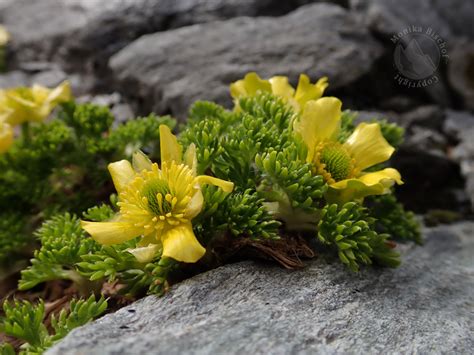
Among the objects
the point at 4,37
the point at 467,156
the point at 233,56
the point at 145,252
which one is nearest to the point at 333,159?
the point at 145,252

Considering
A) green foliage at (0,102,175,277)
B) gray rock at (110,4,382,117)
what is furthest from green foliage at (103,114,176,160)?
gray rock at (110,4,382,117)

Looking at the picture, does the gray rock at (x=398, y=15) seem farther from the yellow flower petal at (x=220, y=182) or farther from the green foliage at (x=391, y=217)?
the yellow flower petal at (x=220, y=182)

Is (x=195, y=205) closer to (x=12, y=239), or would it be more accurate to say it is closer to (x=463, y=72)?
(x=12, y=239)

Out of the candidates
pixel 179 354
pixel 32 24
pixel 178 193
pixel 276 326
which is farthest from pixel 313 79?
pixel 32 24

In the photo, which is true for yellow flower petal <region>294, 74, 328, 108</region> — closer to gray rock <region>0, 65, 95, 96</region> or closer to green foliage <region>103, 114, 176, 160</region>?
green foliage <region>103, 114, 176, 160</region>

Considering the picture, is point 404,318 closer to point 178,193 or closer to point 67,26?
point 178,193

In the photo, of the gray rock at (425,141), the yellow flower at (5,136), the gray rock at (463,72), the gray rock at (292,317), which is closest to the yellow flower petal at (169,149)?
the gray rock at (292,317)
